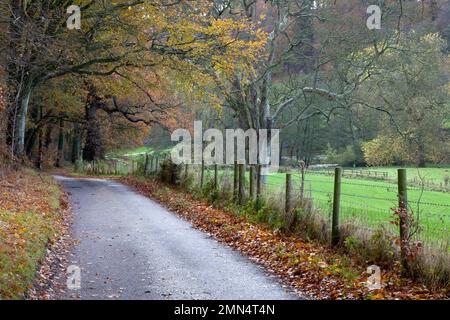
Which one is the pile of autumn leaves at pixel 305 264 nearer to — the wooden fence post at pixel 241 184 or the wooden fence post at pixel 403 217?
the wooden fence post at pixel 403 217

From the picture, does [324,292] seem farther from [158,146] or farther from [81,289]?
[158,146]

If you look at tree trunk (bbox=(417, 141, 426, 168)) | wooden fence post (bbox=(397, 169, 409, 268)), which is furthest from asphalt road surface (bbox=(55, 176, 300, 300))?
tree trunk (bbox=(417, 141, 426, 168))

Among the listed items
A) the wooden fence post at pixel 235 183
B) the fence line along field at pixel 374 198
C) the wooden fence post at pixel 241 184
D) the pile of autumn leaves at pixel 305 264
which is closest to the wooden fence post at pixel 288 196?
the fence line along field at pixel 374 198

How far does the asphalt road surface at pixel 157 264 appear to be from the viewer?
25.8 ft

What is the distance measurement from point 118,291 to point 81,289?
1.96 ft

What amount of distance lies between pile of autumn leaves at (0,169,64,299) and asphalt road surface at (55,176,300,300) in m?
0.69

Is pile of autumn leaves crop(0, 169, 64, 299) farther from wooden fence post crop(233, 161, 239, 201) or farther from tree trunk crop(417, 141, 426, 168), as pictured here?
tree trunk crop(417, 141, 426, 168)

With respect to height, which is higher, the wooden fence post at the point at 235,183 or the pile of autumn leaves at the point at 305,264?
the wooden fence post at the point at 235,183

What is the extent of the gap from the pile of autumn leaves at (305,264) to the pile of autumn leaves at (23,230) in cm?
419

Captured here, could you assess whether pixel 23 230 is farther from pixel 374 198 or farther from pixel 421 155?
pixel 421 155

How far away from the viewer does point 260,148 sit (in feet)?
89.1

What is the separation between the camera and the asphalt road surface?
7.88m

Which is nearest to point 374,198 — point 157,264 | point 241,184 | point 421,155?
point 241,184

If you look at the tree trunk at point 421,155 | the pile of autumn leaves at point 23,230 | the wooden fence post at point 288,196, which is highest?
the tree trunk at point 421,155
